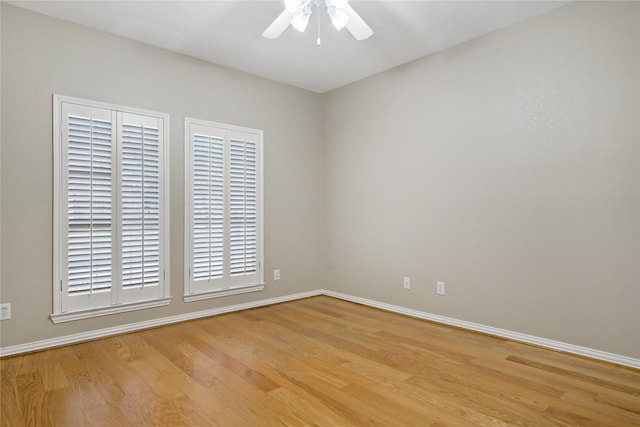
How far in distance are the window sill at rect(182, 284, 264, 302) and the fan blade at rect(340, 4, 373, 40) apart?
2.73 meters

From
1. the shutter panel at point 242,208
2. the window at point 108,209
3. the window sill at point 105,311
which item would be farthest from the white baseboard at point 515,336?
the window at point 108,209

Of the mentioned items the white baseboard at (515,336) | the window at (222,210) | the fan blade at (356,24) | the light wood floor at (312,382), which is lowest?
→ the light wood floor at (312,382)

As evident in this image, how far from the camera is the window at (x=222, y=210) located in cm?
368

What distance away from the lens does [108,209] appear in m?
3.14

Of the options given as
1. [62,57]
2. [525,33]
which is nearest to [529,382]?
[525,33]

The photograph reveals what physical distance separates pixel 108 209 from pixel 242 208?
1303mm

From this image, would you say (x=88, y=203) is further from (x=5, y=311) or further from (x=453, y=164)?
(x=453, y=164)

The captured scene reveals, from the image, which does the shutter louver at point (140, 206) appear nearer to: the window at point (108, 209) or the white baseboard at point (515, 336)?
the window at point (108, 209)

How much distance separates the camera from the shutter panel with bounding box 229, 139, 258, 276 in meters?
3.97

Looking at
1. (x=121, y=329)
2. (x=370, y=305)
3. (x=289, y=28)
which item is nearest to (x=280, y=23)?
(x=289, y=28)

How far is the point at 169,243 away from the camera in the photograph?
11.5 ft

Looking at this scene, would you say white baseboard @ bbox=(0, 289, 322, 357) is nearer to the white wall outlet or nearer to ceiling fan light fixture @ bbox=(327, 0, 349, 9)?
the white wall outlet

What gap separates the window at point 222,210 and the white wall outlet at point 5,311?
1328 millimetres

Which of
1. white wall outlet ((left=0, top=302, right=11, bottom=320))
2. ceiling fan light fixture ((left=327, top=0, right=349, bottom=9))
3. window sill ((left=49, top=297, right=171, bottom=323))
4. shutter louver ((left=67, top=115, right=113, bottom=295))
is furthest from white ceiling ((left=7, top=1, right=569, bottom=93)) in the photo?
window sill ((left=49, top=297, right=171, bottom=323))
